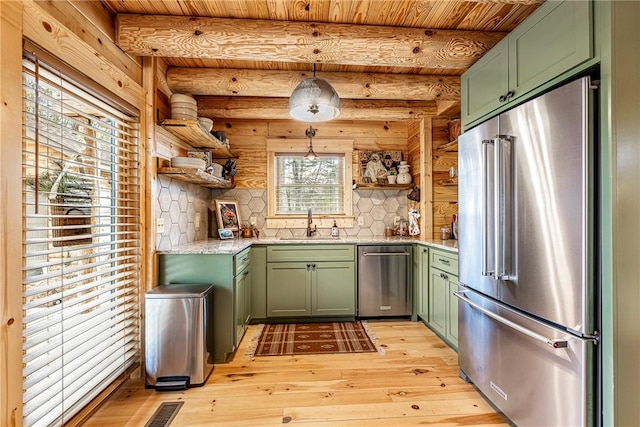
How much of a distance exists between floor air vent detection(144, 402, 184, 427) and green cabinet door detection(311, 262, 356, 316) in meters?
1.62

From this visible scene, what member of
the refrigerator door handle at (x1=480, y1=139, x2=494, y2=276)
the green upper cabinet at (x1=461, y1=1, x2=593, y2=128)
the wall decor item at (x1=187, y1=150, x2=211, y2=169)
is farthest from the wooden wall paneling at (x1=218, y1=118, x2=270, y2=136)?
the refrigerator door handle at (x1=480, y1=139, x2=494, y2=276)

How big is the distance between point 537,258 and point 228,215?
3062mm

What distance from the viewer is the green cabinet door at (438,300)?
109 inches

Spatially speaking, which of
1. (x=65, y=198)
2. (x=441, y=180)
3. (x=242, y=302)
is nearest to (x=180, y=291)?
(x=242, y=302)

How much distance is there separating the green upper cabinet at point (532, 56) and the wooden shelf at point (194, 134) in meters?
2.10

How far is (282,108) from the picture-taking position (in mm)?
3404

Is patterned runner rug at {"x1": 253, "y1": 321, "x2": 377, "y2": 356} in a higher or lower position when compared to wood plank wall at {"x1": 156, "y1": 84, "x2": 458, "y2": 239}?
lower

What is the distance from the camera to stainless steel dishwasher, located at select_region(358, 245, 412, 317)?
3375mm

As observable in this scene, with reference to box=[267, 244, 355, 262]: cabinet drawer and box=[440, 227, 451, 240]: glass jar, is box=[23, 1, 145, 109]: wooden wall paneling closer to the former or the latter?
box=[267, 244, 355, 262]: cabinet drawer

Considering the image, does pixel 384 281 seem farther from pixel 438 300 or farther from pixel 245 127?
pixel 245 127

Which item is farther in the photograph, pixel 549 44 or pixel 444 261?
pixel 444 261

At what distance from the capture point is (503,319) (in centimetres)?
171

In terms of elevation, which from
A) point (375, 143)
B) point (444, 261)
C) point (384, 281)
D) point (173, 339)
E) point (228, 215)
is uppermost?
point (375, 143)

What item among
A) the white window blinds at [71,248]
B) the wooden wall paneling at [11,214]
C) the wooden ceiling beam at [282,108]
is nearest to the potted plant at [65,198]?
the white window blinds at [71,248]
